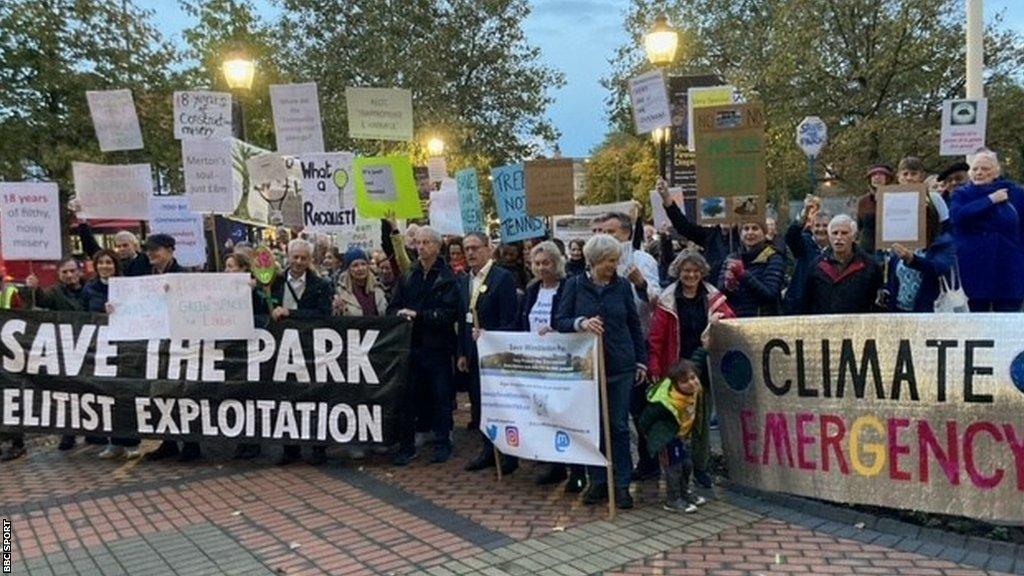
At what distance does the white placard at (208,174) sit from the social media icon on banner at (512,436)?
3855 millimetres

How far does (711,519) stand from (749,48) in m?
21.2

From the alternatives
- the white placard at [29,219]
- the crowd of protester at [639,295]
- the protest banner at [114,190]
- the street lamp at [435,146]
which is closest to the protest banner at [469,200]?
the crowd of protester at [639,295]

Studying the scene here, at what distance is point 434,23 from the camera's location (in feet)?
86.1

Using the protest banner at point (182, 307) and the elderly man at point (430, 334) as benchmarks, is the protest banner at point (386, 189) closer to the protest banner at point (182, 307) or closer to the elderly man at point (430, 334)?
the elderly man at point (430, 334)

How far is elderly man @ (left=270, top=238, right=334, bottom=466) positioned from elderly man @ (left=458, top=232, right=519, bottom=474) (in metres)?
1.21

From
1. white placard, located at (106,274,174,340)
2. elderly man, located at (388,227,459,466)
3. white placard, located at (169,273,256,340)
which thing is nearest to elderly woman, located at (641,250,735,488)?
elderly man, located at (388,227,459,466)

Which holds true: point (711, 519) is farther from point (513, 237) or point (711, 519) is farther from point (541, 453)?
point (513, 237)

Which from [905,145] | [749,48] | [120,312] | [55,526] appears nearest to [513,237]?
[120,312]

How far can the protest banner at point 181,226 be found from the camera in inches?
381

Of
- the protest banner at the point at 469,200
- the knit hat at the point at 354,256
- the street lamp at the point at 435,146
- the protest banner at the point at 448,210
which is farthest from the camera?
the street lamp at the point at 435,146

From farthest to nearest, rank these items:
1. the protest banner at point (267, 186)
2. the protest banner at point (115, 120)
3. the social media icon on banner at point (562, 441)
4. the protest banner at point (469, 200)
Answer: the protest banner at point (469, 200)
the protest banner at point (115, 120)
the protest banner at point (267, 186)
the social media icon on banner at point (562, 441)

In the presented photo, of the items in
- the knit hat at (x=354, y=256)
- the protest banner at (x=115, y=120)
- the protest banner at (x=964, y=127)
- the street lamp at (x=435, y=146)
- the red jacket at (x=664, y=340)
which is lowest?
the red jacket at (x=664, y=340)

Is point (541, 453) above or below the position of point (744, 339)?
below

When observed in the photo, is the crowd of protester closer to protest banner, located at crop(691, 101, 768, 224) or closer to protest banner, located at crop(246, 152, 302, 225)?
protest banner, located at crop(691, 101, 768, 224)
